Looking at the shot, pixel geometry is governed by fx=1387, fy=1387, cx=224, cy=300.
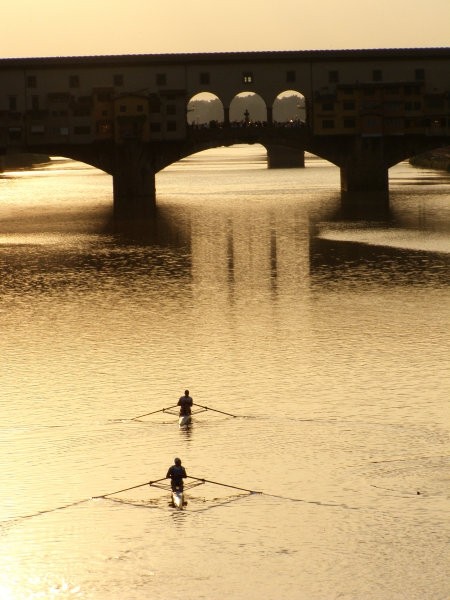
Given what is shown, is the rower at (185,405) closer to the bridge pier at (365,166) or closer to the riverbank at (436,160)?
the bridge pier at (365,166)

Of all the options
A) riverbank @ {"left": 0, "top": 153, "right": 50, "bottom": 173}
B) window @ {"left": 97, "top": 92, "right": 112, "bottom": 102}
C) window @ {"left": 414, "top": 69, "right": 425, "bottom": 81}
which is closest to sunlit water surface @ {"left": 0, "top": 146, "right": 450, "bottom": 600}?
window @ {"left": 97, "top": 92, "right": 112, "bottom": 102}

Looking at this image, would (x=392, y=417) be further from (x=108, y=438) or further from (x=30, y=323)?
(x=30, y=323)

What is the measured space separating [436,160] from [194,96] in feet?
211

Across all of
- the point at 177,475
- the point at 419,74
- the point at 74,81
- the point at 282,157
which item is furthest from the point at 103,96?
the point at 282,157

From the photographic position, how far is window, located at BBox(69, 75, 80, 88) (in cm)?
9425

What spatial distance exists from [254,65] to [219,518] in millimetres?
75121

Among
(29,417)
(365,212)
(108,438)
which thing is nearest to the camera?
(108,438)

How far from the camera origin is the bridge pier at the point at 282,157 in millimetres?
172500

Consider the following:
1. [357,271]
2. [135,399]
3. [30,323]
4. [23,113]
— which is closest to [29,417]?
[135,399]

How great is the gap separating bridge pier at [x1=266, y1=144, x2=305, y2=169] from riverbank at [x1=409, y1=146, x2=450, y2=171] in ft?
49.6

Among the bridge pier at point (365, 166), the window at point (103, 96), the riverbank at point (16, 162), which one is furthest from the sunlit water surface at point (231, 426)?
the riverbank at point (16, 162)

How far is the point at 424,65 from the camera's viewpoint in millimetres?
95875

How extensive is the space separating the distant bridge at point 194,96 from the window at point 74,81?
68 mm

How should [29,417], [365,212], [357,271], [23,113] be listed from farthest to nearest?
[23,113] → [365,212] → [357,271] → [29,417]
